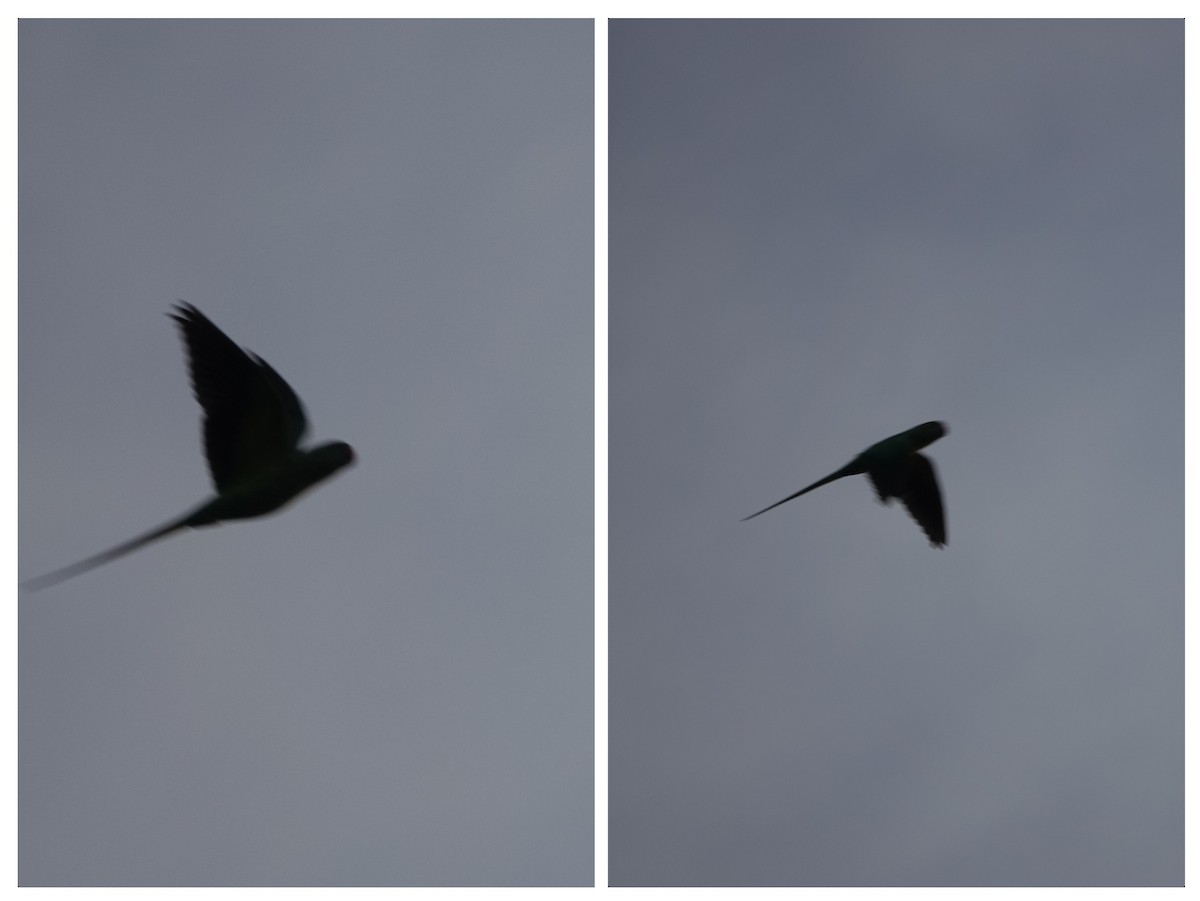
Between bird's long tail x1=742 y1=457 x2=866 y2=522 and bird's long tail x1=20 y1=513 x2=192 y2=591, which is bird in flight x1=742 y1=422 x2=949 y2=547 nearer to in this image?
bird's long tail x1=742 y1=457 x2=866 y2=522

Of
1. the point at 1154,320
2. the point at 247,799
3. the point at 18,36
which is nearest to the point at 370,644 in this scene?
the point at 247,799

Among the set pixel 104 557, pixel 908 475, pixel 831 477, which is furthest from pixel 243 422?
pixel 908 475

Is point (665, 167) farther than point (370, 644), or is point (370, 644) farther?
point (665, 167)

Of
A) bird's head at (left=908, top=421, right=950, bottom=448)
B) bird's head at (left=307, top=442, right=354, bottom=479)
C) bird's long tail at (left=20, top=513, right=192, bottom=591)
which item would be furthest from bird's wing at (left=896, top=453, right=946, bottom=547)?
→ bird's long tail at (left=20, top=513, right=192, bottom=591)

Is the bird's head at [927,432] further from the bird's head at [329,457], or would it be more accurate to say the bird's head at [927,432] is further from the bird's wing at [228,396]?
the bird's wing at [228,396]

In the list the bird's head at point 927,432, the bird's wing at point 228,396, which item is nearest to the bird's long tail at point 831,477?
the bird's head at point 927,432

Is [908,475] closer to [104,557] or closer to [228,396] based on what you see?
[228,396]
